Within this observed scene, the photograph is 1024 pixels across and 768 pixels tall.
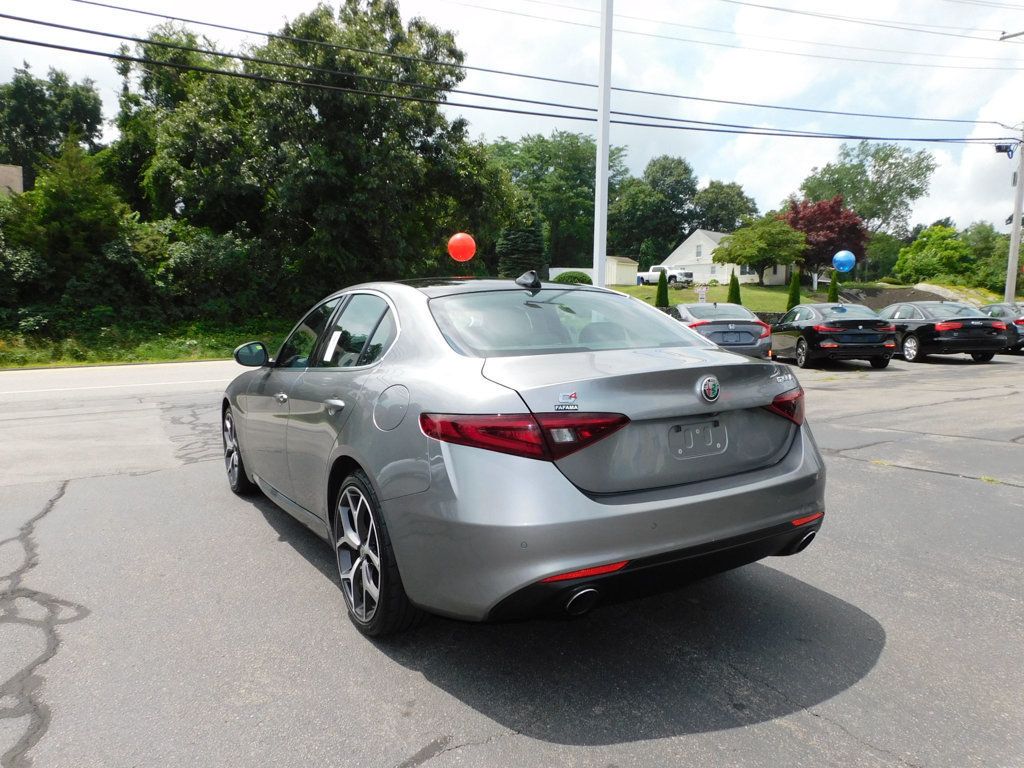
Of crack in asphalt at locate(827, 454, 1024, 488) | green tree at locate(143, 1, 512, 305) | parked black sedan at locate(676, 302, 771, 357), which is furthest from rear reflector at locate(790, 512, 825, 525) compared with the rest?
green tree at locate(143, 1, 512, 305)

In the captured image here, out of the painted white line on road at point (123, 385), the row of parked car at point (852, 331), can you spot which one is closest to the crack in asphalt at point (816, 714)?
the row of parked car at point (852, 331)

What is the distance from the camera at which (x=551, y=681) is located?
2.81 metres

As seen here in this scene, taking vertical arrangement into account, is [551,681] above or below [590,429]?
below

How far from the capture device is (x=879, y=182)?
306 ft

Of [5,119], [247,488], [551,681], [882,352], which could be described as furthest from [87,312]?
[5,119]

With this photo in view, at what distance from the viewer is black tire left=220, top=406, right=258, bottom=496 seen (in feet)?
17.9

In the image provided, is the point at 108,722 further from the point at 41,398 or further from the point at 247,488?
the point at 41,398

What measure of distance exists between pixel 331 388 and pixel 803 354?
1473 cm

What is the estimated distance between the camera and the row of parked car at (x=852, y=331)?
45.9 ft

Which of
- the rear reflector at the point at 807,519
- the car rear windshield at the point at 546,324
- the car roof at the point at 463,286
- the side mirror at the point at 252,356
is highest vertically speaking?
the car roof at the point at 463,286

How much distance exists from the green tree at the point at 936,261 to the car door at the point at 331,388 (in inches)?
3692

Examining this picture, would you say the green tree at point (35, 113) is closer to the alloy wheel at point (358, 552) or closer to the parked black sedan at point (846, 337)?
the parked black sedan at point (846, 337)

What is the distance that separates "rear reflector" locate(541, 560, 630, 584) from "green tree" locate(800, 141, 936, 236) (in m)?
102

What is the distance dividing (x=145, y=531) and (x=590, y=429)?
3590mm
